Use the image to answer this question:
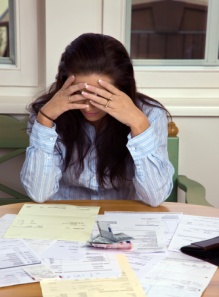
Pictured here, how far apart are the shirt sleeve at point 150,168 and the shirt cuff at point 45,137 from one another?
0.77 ft

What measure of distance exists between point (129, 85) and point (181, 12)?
271 cm

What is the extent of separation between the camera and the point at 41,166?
1.43m

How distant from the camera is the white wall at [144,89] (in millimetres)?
1995

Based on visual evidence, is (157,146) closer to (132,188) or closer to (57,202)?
(132,188)

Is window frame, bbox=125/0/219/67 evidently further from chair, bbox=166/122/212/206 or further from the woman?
the woman

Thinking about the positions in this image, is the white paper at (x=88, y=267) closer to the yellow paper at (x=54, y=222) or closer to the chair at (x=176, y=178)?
the yellow paper at (x=54, y=222)

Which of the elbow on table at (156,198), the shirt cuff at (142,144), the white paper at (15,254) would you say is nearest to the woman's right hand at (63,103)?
the shirt cuff at (142,144)

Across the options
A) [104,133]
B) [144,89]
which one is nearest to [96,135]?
[104,133]

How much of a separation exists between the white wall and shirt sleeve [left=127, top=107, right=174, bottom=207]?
703mm

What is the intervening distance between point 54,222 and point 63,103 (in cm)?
37

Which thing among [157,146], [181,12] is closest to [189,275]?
[157,146]

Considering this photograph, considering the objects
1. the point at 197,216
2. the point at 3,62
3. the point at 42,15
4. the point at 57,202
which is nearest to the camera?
the point at 197,216

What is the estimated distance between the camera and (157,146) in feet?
4.68

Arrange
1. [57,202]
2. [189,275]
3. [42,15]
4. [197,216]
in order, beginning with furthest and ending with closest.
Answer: [42,15], [57,202], [197,216], [189,275]
